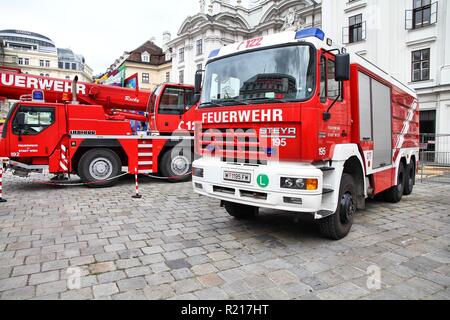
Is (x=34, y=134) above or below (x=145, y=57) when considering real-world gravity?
below

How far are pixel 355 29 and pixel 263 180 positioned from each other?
2332 centimetres

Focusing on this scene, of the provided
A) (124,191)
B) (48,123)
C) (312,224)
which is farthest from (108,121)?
(312,224)

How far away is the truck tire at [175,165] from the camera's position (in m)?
10.7

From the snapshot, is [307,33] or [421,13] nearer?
[307,33]

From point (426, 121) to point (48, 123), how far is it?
20.6 meters

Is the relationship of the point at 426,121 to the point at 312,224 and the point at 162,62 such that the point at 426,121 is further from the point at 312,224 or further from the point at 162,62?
the point at 162,62

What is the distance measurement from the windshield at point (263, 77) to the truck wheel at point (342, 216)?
1574 mm

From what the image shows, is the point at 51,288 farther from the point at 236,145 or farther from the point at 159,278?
the point at 236,145

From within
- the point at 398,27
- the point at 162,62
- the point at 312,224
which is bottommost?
the point at 312,224

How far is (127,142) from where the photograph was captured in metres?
9.97

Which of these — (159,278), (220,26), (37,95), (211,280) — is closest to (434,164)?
(211,280)

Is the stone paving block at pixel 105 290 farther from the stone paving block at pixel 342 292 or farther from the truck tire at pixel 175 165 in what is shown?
the truck tire at pixel 175 165

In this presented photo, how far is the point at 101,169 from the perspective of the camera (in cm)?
963

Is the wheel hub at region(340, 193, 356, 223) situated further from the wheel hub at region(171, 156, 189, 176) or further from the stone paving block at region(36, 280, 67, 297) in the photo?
the wheel hub at region(171, 156, 189, 176)
